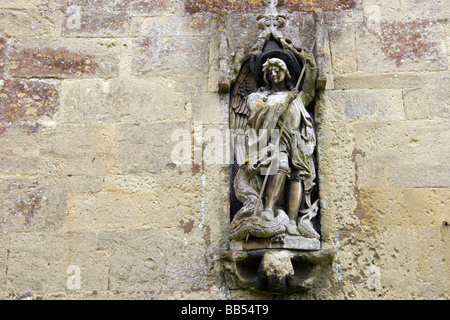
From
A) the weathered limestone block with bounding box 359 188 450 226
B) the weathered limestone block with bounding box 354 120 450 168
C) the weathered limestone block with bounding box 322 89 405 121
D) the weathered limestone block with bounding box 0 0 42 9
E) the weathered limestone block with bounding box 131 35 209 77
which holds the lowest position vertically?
the weathered limestone block with bounding box 359 188 450 226

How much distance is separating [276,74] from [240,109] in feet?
1.29

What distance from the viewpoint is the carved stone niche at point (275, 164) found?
4609 mm

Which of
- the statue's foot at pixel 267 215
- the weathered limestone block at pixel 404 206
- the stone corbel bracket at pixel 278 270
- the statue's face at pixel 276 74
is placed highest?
the statue's face at pixel 276 74

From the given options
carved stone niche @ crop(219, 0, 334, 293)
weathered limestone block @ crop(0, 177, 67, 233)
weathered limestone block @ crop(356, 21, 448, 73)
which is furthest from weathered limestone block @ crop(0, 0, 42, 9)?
weathered limestone block @ crop(356, 21, 448, 73)

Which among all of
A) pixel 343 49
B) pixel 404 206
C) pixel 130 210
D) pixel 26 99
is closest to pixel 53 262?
pixel 130 210

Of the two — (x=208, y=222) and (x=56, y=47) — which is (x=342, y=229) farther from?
(x=56, y=47)

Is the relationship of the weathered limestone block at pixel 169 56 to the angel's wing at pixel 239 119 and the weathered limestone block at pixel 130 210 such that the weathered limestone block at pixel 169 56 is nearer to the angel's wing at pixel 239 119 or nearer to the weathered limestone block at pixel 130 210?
the angel's wing at pixel 239 119

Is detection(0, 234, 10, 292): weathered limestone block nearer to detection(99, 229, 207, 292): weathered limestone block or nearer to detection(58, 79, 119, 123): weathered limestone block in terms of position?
detection(99, 229, 207, 292): weathered limestone block

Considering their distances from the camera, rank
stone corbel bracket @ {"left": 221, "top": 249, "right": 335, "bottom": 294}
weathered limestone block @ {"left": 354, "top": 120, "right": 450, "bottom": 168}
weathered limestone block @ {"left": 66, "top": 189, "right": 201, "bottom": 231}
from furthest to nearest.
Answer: weathered limestone block @ {"left": 354, "top": 120, "right": 450, "bottom": 168} → weathered limestone block @ {"left": 66, "top": 189, "right": 201, "bottom": 231} → stone corbel bracket @ {"left": 221, "top": 249, "right": 335, "bottom": 294}

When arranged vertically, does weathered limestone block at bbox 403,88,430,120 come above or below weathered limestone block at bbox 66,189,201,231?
above

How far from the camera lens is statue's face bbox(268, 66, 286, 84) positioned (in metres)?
5.17

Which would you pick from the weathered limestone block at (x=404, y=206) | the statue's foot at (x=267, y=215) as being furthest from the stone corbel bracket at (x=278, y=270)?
the weathered limestone block at (x=404, y=206)

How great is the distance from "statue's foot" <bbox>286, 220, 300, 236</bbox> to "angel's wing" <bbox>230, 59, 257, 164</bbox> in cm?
61

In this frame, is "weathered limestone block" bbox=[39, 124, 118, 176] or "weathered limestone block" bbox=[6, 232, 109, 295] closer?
"weathered limestone block" bbox=[6, 232, 109, 295]
